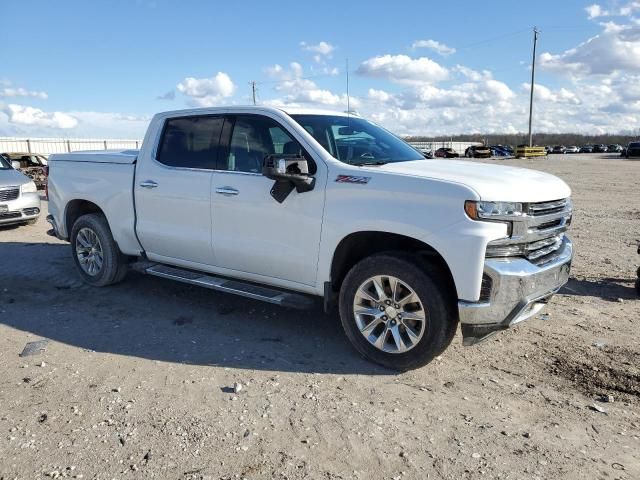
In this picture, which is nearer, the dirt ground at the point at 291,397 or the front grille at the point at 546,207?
the dirt ground at the point at 291,397

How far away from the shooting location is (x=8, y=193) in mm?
10719

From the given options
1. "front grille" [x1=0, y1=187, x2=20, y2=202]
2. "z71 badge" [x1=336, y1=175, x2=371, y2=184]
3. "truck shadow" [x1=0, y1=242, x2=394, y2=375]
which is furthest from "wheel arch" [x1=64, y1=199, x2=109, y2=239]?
"front grille" [x1=0, y1=187, x2=20, y2=202]

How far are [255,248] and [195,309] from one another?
1335 mm

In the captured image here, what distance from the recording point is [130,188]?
5.94 metres

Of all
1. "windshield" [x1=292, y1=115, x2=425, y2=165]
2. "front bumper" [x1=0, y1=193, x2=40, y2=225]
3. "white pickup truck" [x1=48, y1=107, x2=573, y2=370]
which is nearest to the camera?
"white pickup truck" [x1=48, y1=107, x2=573, y2=370]

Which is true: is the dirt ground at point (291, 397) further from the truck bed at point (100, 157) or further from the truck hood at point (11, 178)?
the truck hood at point (11, 178)

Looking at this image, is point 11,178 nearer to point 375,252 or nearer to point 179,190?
point 179,190

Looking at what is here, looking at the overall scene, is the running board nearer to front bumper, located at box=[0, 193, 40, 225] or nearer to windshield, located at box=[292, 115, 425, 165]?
windshield, located at box=[292, 115, 425, 165]

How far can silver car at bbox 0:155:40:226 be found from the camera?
10.6 meters

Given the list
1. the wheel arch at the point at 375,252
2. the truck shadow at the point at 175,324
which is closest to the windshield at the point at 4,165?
the truck shadow at the point at 175,324

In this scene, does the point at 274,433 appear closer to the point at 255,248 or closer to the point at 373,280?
the point at 373,280

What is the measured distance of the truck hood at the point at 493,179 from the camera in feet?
12.7

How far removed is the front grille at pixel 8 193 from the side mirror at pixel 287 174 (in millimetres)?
8191

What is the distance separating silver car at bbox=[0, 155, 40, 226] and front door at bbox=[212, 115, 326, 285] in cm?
731
